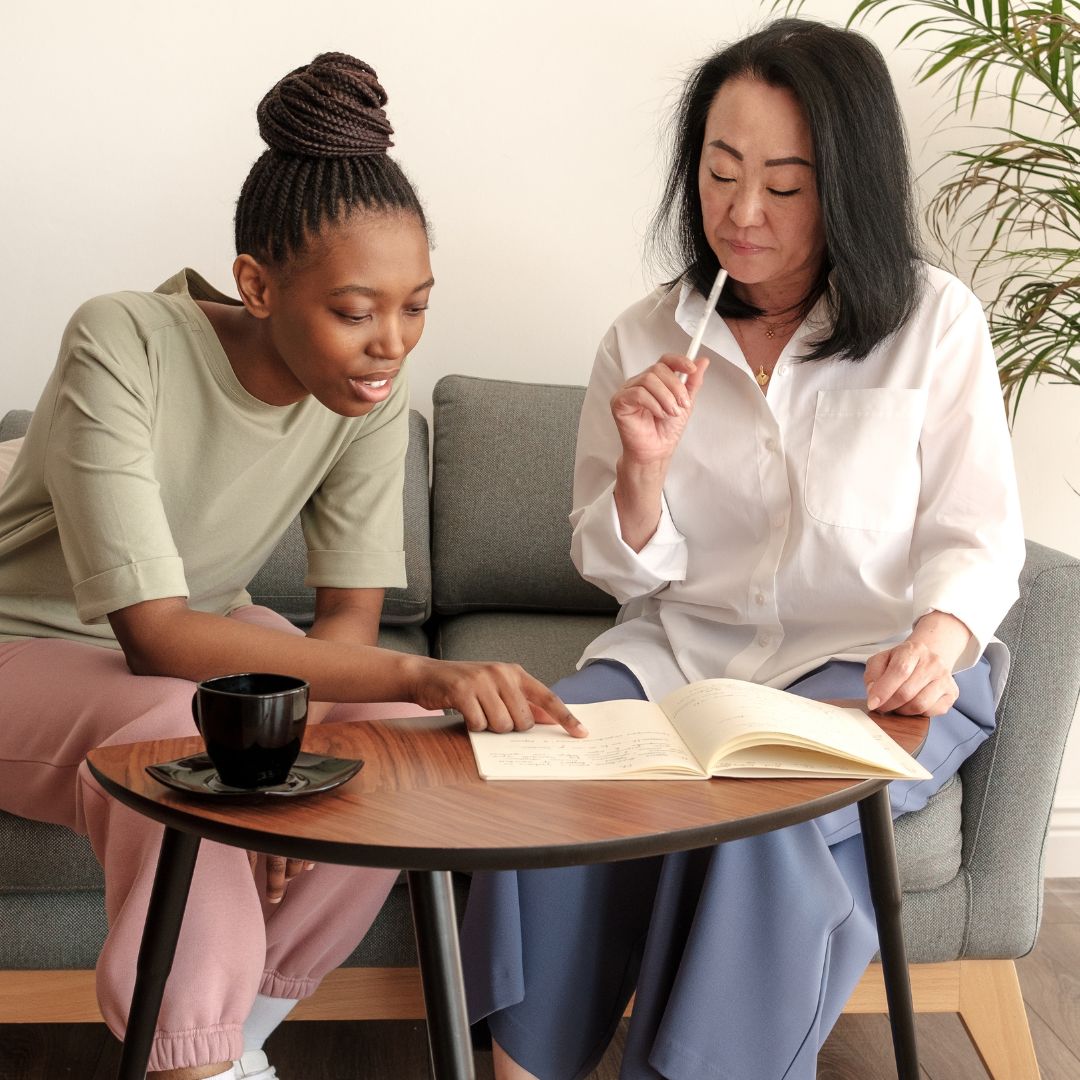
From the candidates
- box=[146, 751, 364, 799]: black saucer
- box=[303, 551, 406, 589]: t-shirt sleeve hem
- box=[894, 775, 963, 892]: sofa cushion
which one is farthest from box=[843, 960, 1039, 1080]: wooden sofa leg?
box=[146, 751, 364, 799]: black saucer

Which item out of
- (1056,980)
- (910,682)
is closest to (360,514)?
(910,682)

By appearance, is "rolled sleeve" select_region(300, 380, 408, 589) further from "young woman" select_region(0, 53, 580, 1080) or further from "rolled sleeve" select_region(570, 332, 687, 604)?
"rolled sleeve" select_region(570, 332, 687, 604)

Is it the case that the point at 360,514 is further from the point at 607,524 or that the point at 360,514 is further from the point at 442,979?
the point at 442,979

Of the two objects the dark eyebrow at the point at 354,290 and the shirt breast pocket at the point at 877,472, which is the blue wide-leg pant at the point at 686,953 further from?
the dark eyebrow at the point at 354,290

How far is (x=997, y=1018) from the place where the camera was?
1524 millimetres

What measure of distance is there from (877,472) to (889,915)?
521 millimetres

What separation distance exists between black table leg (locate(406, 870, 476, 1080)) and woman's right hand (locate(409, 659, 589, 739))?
204 millimetres

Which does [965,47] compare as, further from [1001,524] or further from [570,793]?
[570,793]

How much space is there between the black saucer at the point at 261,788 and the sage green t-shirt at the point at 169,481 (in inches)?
12.3

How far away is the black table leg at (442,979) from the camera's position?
807 millimetres

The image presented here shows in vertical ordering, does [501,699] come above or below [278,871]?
above

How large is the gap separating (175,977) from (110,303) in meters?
0.67

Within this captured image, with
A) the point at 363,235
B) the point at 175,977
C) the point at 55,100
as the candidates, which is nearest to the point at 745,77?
the point at 363,235

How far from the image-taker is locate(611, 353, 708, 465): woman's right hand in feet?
4.31
